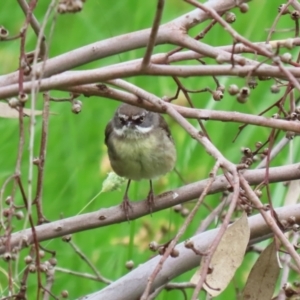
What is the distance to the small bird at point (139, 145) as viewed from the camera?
4375 millimetres

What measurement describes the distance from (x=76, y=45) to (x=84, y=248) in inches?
55.9

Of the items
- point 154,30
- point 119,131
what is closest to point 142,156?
point 119,131

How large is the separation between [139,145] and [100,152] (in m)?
1.09

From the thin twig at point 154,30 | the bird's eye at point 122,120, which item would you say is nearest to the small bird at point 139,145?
the bird's eye at point 122,120

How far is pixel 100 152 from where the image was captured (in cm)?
551

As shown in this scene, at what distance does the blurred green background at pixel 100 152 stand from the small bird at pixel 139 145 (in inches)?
3.8

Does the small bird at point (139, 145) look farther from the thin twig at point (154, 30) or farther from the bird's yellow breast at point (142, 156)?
the thin twig at point (154, 30)

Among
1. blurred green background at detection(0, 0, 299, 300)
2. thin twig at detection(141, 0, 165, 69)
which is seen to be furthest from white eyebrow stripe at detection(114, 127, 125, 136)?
thin twig at detection(141, 0, 165, 69)

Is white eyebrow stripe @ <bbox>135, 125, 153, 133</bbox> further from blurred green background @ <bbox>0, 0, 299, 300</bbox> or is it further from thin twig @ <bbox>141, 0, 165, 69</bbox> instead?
thin twig @ <bbox>141, 0, 165, 69</bbox>

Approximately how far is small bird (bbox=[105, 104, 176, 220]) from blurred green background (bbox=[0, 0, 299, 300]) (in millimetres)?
97

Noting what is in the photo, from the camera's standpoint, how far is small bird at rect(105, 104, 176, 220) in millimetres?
4375

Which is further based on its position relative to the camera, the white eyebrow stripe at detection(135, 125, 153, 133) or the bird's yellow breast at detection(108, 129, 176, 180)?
the white eyebrow stripe at detection(135, 125, 153, 133)

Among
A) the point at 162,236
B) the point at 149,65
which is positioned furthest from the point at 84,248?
the point at 149,65

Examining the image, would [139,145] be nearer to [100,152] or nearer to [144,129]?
[144,129]
